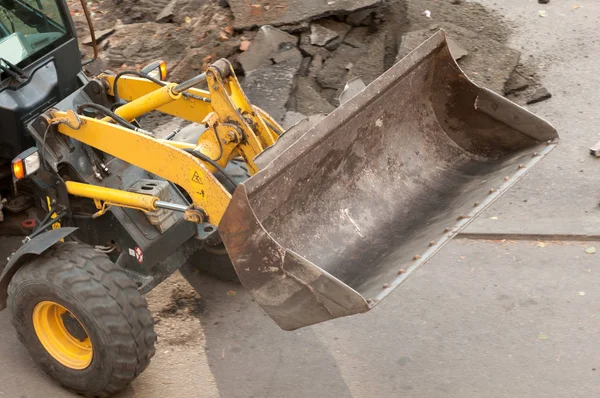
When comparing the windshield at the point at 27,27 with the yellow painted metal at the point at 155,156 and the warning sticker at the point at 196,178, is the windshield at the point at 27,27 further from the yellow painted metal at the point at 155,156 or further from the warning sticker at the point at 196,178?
the warning sticker at the point at 196,178

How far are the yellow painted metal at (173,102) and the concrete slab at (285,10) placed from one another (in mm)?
2879

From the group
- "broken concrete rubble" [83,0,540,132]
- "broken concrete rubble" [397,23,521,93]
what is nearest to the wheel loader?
"broken concrete rubble" [83,0,540,132]

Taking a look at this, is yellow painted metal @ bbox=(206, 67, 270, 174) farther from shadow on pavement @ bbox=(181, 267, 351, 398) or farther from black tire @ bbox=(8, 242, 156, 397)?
shadow on pavement @ bbox=(181, 267, 351, 398)

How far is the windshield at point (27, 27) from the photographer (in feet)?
19.8

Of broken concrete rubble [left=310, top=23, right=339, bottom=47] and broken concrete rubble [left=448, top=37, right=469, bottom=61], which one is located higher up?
broken concrete rubble [left=310, top=23, right=339, bottom=47]

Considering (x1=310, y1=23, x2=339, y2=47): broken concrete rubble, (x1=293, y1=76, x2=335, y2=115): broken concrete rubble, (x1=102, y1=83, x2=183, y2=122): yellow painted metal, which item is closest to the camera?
(x1=102, y1=83, x2=183, y2=122): yellow painted metal

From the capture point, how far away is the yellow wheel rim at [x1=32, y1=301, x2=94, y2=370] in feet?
18.3

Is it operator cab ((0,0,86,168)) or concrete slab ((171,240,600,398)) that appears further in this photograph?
operator cab ((0,0,86,168))

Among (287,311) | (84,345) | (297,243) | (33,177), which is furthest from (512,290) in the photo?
(33,177)

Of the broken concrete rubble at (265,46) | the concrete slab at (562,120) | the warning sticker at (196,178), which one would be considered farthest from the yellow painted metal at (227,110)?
the broken concrete rubble at (265,46)

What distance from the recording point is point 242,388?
5.71 m

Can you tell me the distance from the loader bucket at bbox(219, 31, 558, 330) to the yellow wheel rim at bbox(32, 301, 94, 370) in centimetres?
142

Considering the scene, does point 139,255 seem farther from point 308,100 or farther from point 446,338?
point 308,100

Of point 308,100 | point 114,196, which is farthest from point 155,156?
point 308,100
